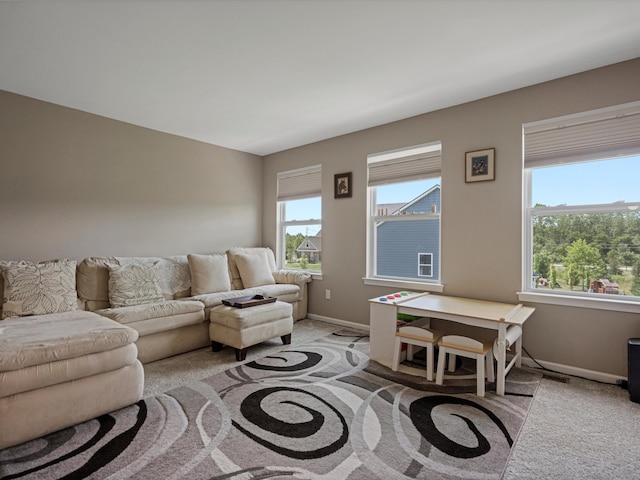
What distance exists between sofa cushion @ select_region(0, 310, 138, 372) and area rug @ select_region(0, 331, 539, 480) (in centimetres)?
44

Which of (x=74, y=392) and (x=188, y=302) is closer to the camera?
(x=74, y=392)

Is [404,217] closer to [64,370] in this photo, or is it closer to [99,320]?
[99,320]

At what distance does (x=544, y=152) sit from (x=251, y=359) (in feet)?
10.5

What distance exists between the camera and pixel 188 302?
126 inches

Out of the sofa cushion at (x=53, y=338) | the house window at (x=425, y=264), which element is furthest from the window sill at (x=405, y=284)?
the sofa cushion at (x=53, y=338)

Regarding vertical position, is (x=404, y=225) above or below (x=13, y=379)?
above

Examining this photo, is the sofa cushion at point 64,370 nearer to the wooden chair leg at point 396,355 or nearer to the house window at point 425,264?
the wooden chair leg at point 396,355

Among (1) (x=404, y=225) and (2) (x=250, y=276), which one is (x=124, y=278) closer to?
(2) (x=250, y=276)

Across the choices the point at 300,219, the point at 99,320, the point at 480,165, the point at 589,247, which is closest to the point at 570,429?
→ the point at 589,247

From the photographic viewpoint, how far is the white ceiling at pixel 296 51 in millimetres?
1934

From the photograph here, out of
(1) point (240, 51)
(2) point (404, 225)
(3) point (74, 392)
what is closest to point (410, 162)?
(2) point (404, 225)

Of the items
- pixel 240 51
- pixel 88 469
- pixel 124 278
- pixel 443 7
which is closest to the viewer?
pixel 88 469

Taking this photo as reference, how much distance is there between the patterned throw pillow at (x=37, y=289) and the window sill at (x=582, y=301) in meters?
3.95

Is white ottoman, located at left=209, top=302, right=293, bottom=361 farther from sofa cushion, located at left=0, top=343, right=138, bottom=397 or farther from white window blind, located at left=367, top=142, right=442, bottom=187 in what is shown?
white window blind, located at left=367, top=142, right=442, bottom=187
